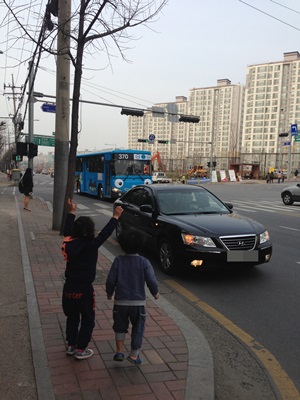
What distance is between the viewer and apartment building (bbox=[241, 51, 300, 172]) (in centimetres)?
11656

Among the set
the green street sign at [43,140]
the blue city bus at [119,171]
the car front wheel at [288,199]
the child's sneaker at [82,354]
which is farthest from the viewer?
the green street sign at [43,140]

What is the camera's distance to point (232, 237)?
5.91 m

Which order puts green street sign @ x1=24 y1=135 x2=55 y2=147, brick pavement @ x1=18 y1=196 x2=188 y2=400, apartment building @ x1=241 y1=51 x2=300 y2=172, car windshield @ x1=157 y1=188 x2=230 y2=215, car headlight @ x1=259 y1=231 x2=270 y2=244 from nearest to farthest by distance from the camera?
brick pavement @ x1=18 y1=196 x2=188 y2=400, car headlight @ x1=259 y1=231 x2=270 y2=244, car windshield @ x1=157 y1=188 x2=230 y2=215, green street sign @ x1=24 y1=135 x2=55 y2=147, apartment building @ x1=241 y1=51 x2=300 y2=172

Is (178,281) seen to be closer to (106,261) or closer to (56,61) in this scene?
(106,261)

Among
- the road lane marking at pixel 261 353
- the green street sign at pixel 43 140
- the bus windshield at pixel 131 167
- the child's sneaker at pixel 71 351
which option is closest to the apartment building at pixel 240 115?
the green street sign at pixel 43 140

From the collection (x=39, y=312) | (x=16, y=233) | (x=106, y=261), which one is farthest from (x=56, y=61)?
(x=39, y=312)

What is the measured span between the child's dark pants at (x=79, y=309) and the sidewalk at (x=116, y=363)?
0.61 feet

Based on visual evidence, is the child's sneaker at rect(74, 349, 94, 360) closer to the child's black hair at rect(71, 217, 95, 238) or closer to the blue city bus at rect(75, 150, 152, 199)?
the child's black hair at rect(71, 217, 95, 238)

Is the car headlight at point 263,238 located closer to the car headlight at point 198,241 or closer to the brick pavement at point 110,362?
the car headlight at point 198,241

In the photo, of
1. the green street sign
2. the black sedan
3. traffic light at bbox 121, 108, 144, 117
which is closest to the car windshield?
the black sedan

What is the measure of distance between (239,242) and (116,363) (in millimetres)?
3255

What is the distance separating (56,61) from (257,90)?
126m

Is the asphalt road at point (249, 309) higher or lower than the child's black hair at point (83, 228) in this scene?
lower

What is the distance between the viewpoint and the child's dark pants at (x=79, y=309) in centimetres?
322
